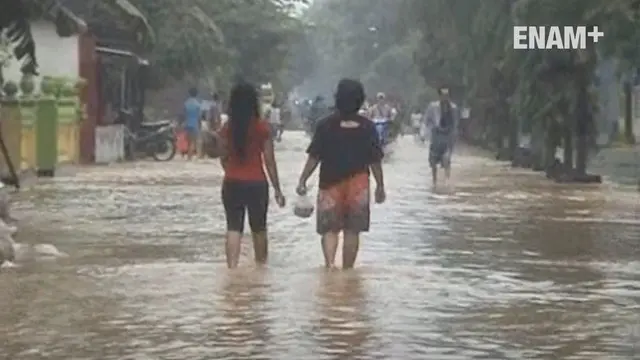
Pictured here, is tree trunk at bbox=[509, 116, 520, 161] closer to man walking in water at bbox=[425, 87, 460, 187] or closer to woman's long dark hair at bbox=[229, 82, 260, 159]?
man walking in water at bbox=[425, 87, 460, 187]

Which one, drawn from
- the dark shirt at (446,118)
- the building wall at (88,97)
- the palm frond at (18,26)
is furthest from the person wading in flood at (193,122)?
the palm frond at (18,26)

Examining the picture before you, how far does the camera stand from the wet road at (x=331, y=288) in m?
9.95

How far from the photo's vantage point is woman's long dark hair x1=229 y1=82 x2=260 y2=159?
14.0 metres

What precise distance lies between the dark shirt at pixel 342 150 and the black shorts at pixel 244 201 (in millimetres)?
515

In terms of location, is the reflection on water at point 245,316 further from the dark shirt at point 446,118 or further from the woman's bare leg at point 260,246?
the dark shirt at point 446,118

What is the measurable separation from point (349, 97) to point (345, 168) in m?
0.59

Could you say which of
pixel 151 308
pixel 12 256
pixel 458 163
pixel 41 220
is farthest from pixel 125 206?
pixel 458 163

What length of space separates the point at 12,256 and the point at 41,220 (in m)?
4.80

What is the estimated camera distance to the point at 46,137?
29766mm

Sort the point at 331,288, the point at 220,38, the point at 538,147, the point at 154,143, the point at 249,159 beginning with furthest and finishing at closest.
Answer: the point at 220,38 → the point at 154,143 → the point at 538,147 → the point at 249,159 → the point at 331,288

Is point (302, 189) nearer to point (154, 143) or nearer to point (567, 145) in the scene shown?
point (567, 145)

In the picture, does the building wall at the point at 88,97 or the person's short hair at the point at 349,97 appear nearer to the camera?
the person's short hair at the point at 349,97

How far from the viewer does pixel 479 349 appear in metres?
9.76

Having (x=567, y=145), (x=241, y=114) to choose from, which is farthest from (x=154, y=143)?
(x=241, y=114)
